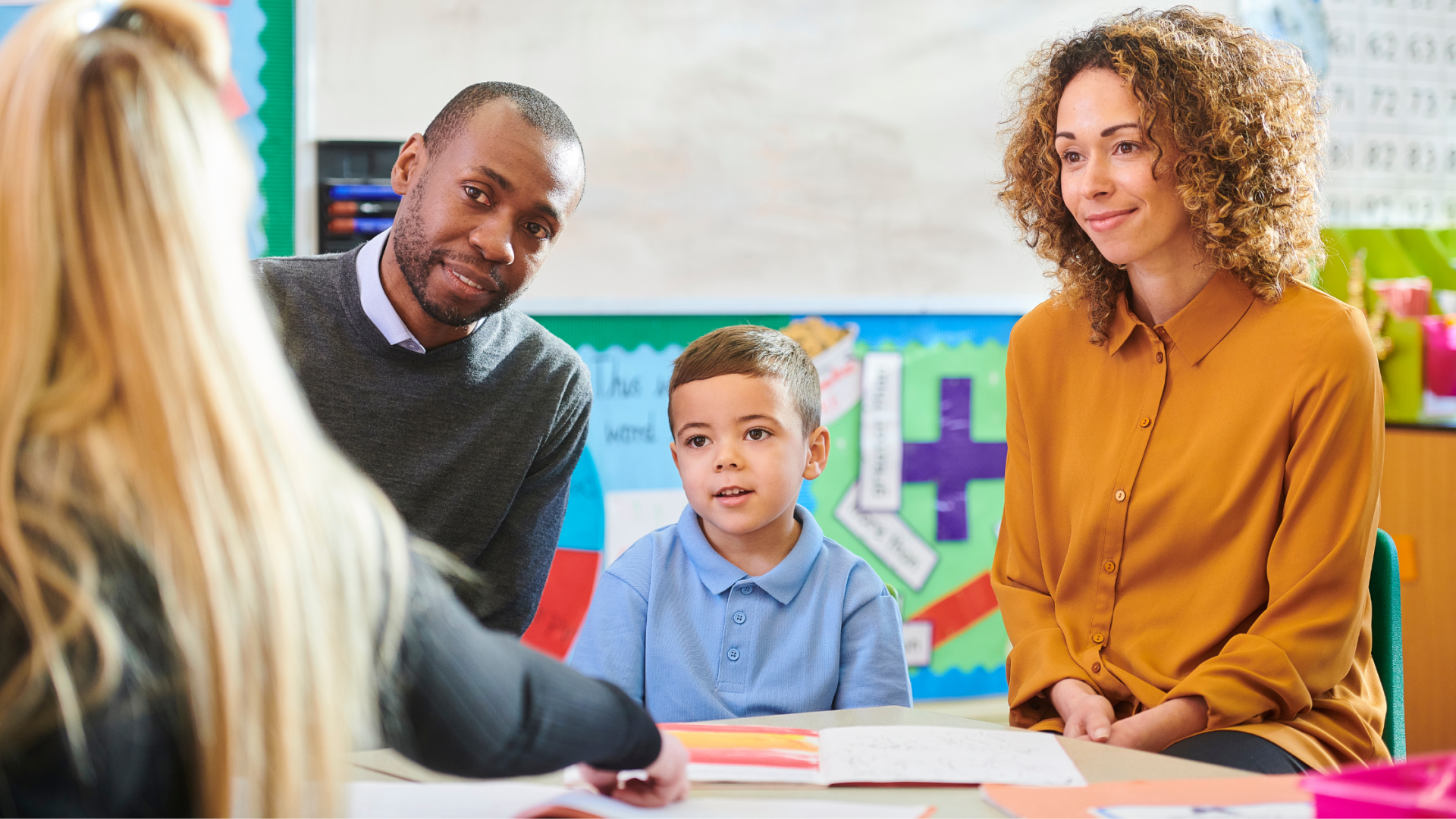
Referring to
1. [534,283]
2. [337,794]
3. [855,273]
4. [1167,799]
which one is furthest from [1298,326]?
[534,283]

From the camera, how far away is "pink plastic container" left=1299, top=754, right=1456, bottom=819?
1.93 ft

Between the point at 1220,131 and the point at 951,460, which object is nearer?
the point at 1220,131

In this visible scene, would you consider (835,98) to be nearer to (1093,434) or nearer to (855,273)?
(855,273)

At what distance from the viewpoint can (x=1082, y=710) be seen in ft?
3.93

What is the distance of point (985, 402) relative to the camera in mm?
2580

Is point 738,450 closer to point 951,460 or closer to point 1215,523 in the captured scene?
point 1215,523

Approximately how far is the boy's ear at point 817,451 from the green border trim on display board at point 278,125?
1194 millimetres

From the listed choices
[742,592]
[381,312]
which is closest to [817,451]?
[742,592]

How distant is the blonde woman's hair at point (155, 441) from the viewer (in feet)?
1.54

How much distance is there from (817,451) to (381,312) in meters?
0.62

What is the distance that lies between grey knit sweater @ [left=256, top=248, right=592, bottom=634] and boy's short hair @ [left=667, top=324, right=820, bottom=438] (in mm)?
215

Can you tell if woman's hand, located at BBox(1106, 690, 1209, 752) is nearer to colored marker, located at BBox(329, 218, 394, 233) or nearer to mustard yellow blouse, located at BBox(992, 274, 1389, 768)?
mustard yellow blouse, located at BBox(992, 274, 1389, 768)

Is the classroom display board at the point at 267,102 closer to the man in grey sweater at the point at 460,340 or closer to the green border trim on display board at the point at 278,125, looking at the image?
the green border trim on display board at the point at 278,125

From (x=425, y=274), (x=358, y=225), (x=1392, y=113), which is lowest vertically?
(x=425, y=274)
